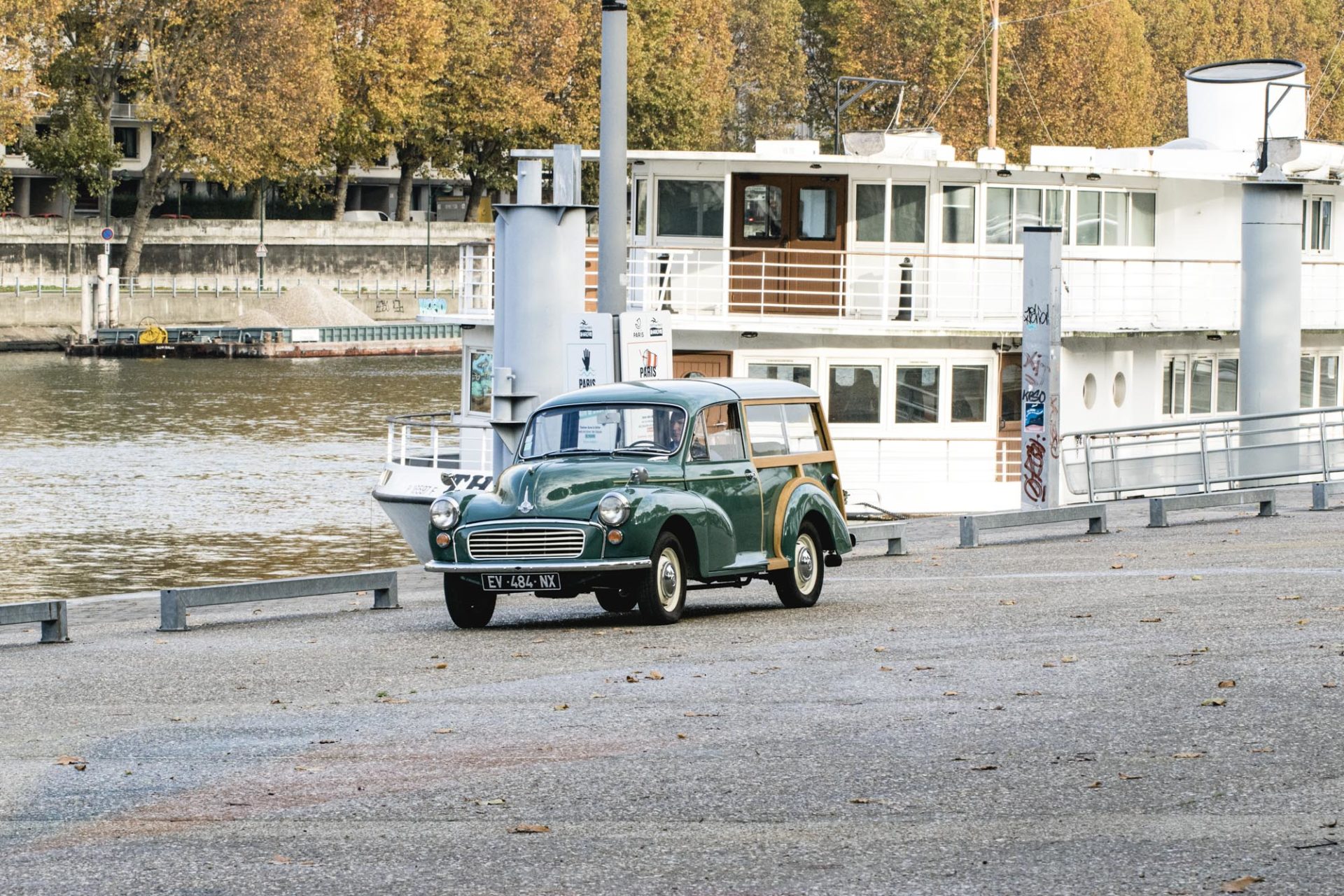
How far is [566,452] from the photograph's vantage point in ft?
52.0

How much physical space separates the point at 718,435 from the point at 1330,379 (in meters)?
23.3

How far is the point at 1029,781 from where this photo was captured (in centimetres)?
910

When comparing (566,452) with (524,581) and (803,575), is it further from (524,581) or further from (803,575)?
(803,575)

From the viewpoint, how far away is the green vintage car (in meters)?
14.8

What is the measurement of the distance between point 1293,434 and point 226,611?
16.7 metres

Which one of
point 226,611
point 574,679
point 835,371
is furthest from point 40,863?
point 835,371

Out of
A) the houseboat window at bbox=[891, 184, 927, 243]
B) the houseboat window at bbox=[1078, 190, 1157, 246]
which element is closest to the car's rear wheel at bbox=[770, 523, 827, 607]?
the houseboat window at bbox=[891, 184, 927, 243]

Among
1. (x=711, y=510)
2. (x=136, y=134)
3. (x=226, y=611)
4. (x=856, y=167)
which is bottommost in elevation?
(x=226, y=611)

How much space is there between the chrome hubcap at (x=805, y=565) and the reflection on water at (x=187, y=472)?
13968mm

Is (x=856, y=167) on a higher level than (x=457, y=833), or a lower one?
higher

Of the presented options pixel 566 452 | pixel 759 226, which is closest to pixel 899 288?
pixel 759 226

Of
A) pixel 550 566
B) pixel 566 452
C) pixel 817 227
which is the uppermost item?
pixel 817 227

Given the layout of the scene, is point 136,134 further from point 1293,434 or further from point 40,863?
point 40,863

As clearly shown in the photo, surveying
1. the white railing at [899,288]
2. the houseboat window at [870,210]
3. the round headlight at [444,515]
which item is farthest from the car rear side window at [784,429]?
the houseboat window at [870,210]
